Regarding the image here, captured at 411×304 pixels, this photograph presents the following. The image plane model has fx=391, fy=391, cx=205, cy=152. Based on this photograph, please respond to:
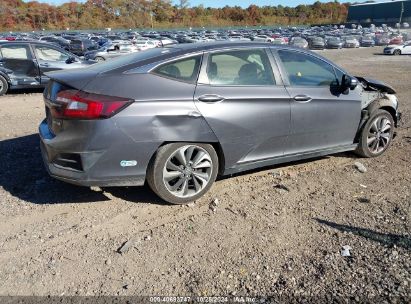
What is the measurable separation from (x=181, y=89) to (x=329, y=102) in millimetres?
1971

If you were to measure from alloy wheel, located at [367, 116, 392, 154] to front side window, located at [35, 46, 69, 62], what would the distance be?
9.30 metres

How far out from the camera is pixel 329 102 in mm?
4695

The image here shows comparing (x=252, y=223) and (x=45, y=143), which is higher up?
(x=45, y=143)

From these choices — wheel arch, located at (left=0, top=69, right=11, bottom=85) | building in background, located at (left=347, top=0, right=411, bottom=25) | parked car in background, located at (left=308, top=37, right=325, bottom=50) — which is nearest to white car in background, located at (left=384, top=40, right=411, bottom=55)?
parked car in background, located at (left=308, top=37, right=325, bottom=50)

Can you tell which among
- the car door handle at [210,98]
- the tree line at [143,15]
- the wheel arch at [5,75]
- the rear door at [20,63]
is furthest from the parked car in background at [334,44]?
the tree line at [143,15]

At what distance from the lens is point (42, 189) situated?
14.1 feet

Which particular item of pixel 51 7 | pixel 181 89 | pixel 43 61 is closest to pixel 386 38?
pixel 43 61

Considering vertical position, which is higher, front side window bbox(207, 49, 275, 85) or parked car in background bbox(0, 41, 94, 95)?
front side window bbox(207, 49, 275, 85)

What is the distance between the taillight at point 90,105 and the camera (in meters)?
3.41

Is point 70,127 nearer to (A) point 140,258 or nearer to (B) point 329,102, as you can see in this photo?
(A) point 140,258

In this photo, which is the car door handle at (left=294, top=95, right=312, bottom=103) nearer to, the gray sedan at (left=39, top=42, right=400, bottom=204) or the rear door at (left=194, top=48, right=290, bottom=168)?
the gray sedan at (left=39, top=42, right=400, bottom=204)

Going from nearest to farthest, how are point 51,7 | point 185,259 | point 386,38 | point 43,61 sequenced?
1. point 185,259
2. point 43,61
3. point 386,38
4. point 51,7

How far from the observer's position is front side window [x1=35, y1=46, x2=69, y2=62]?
1117cm

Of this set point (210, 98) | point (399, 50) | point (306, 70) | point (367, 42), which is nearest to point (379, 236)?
point (210, 98)
